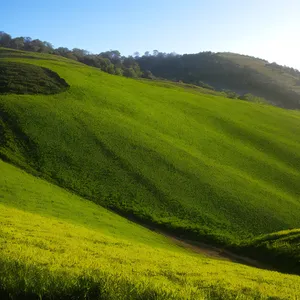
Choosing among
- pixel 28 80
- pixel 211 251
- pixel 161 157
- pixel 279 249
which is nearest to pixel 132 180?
pixel 161 157

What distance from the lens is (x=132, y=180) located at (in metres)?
54.3

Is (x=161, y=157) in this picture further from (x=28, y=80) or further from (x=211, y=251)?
(x=28, y=80)

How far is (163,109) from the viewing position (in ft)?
281

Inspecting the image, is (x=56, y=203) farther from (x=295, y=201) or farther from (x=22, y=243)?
(x=295, y=201)

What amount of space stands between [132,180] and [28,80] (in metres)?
38.1

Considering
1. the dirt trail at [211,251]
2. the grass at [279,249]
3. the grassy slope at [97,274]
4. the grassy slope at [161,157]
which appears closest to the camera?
the grassy slope at [97,274]

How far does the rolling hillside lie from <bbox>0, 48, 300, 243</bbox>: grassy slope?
20 cm

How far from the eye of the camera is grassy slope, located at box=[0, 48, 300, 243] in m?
49.4

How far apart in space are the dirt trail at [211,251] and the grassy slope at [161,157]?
158 cm

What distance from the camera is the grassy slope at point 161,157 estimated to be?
162 ft

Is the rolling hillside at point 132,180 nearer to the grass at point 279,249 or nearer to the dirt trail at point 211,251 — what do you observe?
the grass at point 279,249

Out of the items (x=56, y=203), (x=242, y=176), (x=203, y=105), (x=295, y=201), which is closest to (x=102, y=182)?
(x=56, y=203)

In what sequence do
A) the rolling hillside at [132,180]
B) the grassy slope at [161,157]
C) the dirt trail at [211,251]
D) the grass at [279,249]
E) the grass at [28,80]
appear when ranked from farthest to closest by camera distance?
the grass at [28,80], the grassy slope at [161,157], the dirt trail at [211,251], the grass at [279,249], the rolling hillside at [132,180]

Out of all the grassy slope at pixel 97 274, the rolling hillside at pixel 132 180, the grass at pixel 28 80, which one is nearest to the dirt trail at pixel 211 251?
the rolling hillside at pixel 132 180
